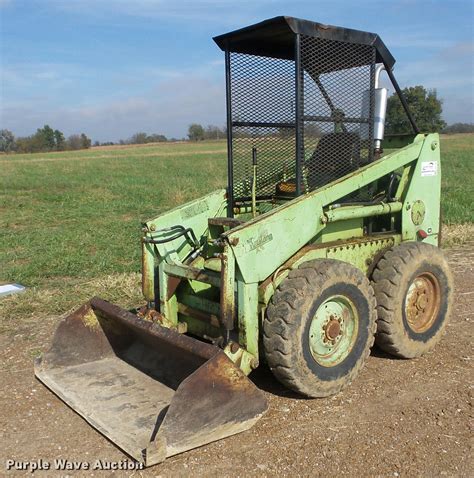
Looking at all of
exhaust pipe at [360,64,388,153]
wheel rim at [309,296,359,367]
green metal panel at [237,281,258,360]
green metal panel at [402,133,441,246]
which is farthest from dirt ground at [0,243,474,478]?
exhaust pipe at [360,64,388,153]

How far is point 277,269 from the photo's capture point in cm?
371

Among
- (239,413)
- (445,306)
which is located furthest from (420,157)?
(239,413)

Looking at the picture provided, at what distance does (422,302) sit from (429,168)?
1167 mm

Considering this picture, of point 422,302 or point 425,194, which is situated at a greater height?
point 425,194

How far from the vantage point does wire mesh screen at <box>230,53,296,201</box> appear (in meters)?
4.46

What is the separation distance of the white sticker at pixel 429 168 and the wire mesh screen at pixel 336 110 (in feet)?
1.62

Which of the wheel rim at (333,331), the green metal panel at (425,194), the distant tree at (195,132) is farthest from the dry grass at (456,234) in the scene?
the distant tree at (195,132)

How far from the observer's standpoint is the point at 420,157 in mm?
4574

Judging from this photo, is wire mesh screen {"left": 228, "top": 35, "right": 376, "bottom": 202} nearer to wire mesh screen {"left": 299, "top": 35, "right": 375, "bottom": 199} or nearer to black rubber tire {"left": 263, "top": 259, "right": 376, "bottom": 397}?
wire mesh screen {"left": 299, "top": 35, "right": 375, "bottom": 199}

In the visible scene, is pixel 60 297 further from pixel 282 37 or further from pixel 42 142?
pixel 42 142

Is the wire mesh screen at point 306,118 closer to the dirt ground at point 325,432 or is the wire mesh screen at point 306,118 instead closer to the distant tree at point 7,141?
the dirt ground at point 325,432

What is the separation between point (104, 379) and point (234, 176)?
1.93m

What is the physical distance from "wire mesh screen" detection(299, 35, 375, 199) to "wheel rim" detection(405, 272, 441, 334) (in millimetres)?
839

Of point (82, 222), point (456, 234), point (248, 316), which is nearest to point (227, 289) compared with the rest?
point (248, 316)
